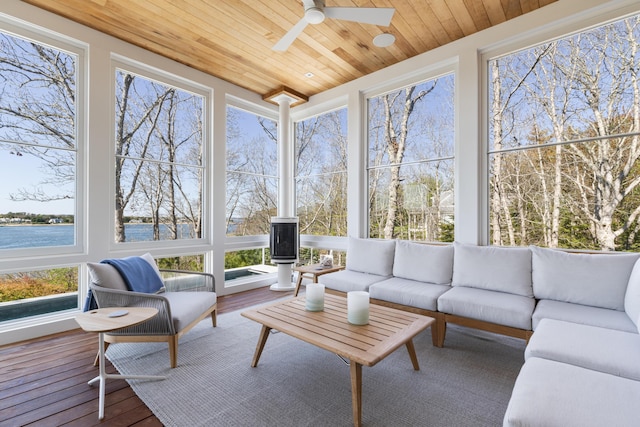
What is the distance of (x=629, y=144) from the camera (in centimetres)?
→ 259

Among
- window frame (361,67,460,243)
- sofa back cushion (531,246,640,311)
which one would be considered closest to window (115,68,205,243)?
window frame (361,67,460,243)

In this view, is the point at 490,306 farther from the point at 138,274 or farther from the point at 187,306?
the point at 138,274

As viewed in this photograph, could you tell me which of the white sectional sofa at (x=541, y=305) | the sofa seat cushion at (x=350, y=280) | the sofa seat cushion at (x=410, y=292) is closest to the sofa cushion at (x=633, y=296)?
the white sectional sofa at (x=541, y=305)

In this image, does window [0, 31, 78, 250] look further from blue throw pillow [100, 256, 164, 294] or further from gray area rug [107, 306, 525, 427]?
gray area rug [107, 306, 525, 427]

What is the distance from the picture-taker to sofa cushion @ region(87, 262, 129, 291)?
7.72ft

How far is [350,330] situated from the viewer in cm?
201

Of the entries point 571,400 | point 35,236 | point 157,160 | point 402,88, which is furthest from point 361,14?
point 35,236

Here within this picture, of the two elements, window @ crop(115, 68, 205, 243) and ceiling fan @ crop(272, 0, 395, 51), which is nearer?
ceiling fan @ crop(272, 0, 395, 51)

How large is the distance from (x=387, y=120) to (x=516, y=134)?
64.3 inches

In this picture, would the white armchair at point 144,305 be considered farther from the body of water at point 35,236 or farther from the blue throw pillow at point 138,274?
the body of water at point 35,236

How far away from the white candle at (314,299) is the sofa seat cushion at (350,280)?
92 centimetres

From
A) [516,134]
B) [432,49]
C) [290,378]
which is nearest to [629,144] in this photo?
[516,134]

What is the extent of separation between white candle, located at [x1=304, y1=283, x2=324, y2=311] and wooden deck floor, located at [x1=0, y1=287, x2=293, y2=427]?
46.5 inches

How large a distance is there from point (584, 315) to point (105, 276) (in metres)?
3.67
